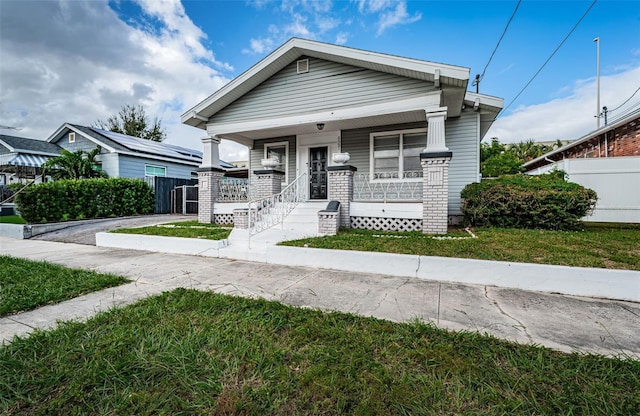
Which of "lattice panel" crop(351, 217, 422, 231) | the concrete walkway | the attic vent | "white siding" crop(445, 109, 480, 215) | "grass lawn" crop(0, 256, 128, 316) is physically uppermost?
the attic vent

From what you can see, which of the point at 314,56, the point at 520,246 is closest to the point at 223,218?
the point at 314,56

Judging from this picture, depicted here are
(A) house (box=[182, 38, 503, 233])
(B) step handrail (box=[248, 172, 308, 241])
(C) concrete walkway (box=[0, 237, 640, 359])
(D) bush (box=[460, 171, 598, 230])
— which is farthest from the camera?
(B) step handrail (box=[248, 172, 308, 241])

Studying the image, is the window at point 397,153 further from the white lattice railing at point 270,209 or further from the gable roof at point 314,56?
the white lattice railing at point 270,209

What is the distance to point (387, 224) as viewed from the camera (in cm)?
746

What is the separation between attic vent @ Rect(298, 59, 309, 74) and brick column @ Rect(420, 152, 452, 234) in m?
4.41

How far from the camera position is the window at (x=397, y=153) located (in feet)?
29.6

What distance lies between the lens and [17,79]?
45.3 feet

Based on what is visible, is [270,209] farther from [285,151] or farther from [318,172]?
[285,151]

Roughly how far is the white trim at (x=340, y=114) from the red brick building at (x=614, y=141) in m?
9.45

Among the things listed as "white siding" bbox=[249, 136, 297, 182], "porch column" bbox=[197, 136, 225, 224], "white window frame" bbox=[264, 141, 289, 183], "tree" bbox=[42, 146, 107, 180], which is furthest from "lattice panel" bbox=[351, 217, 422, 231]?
"tree" bbox=[42, 146, 107, 180]

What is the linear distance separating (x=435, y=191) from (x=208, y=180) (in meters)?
6.84

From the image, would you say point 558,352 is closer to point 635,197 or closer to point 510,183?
point 510,183

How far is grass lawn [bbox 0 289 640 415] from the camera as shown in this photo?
5.38 ft

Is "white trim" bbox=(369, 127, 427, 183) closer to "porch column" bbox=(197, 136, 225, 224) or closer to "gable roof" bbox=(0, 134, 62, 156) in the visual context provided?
"porch column" bbox=(197, 136, 225, 224)
